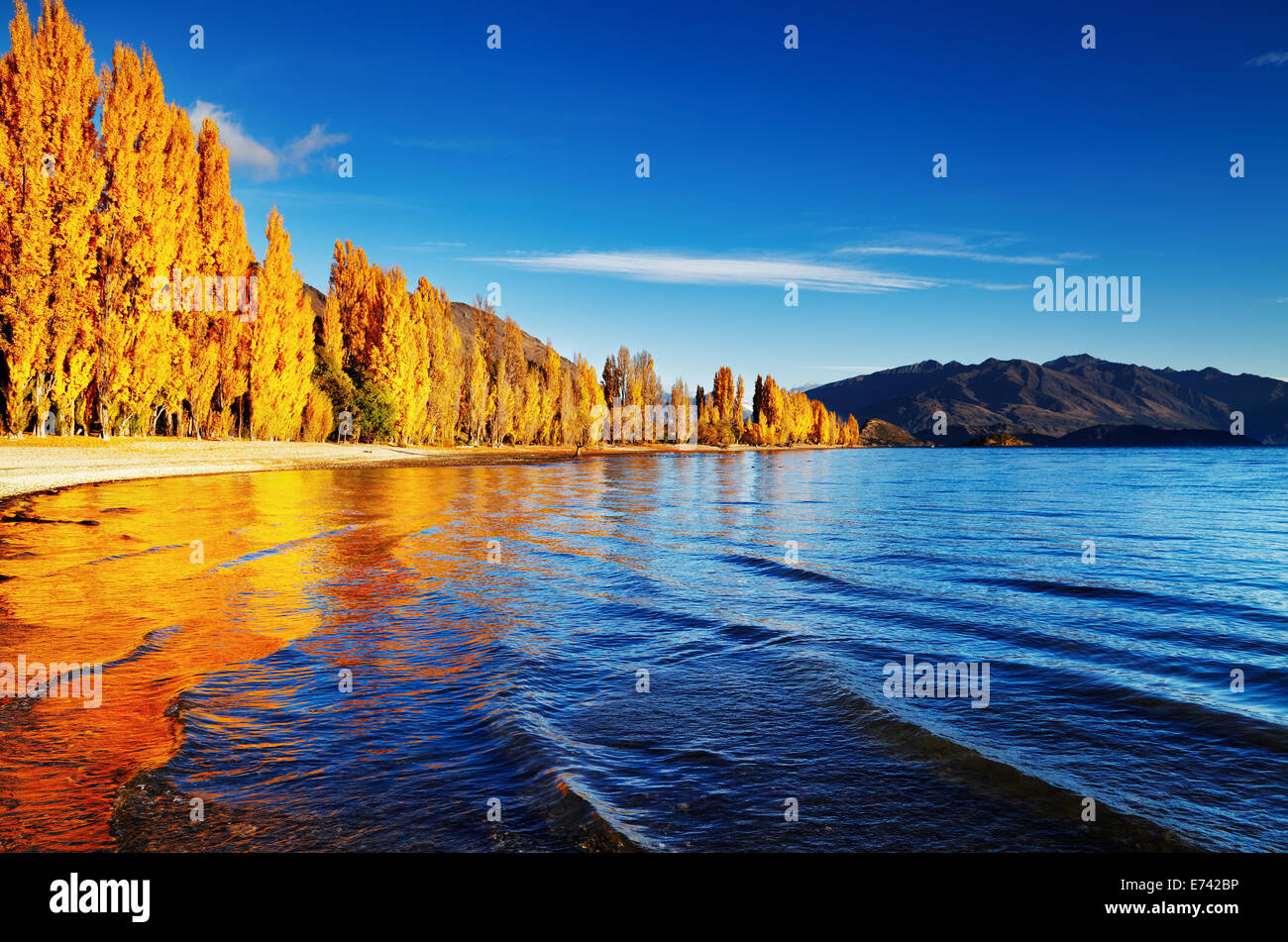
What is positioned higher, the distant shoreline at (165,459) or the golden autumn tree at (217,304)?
the golden autumn tree at (217,304)

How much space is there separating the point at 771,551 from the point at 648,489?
22203 millimetres

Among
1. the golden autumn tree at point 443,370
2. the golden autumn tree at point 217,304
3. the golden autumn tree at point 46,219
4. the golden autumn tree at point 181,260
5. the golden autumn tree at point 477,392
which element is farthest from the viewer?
the golden autumn tree at point 477,392

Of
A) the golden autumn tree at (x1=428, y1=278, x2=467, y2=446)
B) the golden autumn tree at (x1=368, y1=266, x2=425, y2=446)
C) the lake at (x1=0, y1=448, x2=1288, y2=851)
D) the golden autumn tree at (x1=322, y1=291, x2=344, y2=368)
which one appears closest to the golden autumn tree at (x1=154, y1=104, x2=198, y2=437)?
the golden autumn tree at (x1=322, y1=291, x2=344, y2=368)

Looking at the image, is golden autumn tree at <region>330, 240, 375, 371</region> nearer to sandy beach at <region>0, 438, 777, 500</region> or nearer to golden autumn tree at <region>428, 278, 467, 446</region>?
golden autumn tree at <region>428, 278, 467, 446</region>

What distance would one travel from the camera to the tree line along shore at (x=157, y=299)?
35.2 m

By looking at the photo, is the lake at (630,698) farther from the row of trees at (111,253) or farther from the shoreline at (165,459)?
the row of trees at (111,253)

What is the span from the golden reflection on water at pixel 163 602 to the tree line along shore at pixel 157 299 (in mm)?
16089

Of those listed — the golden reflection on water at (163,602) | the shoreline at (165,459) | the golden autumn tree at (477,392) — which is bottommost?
the golden reflection on water at (163,602)

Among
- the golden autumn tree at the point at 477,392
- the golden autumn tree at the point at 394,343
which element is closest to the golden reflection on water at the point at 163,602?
the golden autumn tree at the point at 394,343

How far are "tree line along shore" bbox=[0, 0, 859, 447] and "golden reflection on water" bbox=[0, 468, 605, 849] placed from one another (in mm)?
16089

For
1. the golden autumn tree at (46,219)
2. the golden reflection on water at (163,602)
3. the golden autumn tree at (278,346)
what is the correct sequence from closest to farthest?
the golden reflection on water at (163,602), the golden autumn tree at (46,219), the golden autumn tree at (278,346)

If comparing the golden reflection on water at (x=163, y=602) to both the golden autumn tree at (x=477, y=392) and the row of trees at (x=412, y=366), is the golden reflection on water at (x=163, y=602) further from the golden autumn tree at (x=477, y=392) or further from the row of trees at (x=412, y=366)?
the golden autumn tree at (x=477, y=392)

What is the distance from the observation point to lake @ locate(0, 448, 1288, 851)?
4.56 metres

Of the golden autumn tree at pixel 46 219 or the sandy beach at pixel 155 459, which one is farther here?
the golden autumn tree at pixel 46 219
